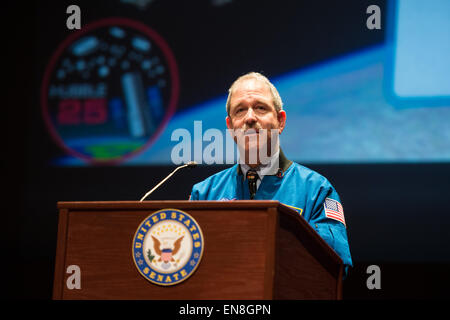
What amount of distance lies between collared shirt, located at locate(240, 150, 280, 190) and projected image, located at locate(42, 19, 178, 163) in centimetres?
104

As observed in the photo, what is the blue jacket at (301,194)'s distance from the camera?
1.67 m

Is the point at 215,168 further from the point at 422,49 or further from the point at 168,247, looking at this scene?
the point at 168,247

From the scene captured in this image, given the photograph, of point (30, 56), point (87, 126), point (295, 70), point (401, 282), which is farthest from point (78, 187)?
point (401, 282)

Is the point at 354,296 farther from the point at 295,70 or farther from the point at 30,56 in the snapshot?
the point at 30,56

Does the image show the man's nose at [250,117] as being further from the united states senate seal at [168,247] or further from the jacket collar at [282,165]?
the united states senate seal at [168,247]

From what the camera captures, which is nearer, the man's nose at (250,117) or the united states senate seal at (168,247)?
the united states senate seal at (168,247)

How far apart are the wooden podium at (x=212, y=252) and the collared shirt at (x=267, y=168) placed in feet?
1.67

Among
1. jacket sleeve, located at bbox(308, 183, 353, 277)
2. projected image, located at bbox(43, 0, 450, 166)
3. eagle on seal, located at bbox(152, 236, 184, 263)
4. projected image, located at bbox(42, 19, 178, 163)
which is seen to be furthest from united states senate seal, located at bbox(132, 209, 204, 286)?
projected image, located at bbox(42, 19, 178, 163)

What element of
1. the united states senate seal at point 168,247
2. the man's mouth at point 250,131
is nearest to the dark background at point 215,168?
the man's mouth at point 250,131

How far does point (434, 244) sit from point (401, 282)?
268 millimetres

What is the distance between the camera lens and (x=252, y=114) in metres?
1.91

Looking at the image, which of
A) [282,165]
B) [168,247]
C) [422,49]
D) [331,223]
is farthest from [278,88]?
[168,247]

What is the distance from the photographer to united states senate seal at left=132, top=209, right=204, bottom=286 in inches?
48.5

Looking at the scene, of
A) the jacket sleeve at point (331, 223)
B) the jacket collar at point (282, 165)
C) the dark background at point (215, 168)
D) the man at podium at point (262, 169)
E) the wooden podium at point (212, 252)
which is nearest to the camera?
the wooden podium at point (212, 252)
